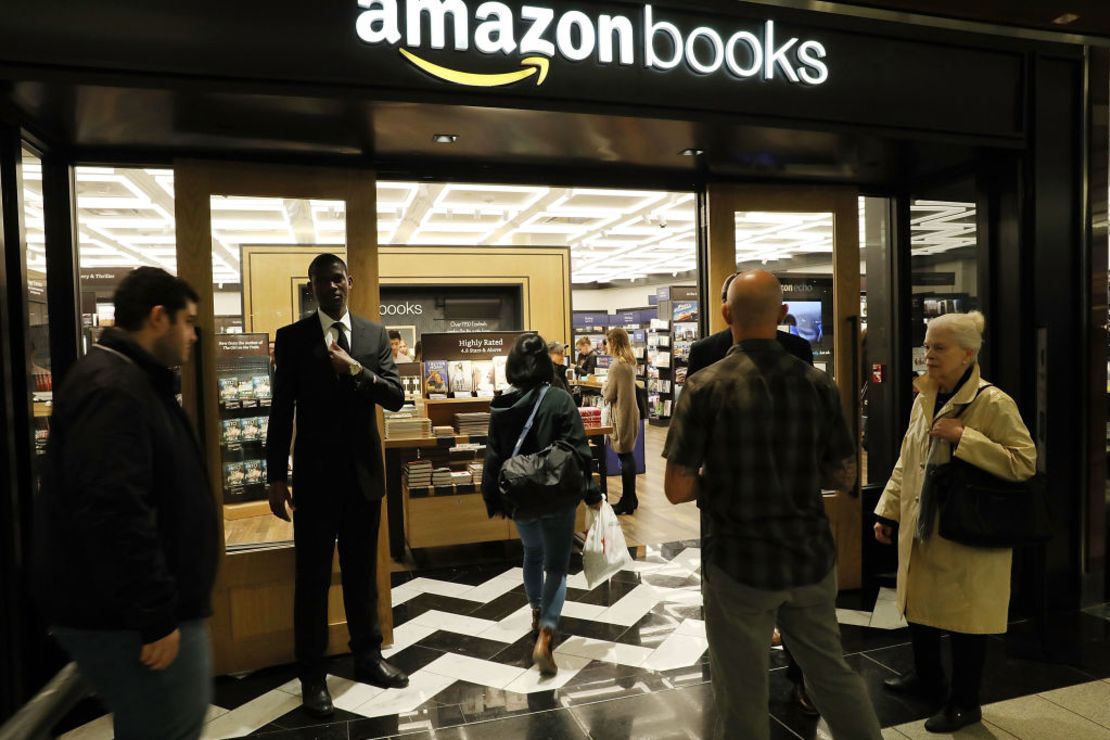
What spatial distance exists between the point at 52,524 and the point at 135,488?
20 centimetres

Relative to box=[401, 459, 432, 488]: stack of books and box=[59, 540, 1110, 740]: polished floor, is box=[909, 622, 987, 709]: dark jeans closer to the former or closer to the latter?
box=[59, 540, 1110, 740]: polished floor

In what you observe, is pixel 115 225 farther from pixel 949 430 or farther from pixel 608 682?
pixel 949 430

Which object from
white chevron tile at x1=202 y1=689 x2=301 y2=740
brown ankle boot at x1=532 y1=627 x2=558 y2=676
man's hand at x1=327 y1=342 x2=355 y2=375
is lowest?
white chevron tile at x1=202 y1=689 x2=301 y2=740

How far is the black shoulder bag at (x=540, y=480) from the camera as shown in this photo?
10.1ft

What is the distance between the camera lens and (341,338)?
314cm

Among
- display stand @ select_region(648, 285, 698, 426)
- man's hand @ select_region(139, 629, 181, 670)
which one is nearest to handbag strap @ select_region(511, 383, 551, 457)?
man's hand @ select_region(139, 629, 181, 670)

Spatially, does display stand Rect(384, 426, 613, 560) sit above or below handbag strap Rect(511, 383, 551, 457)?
below

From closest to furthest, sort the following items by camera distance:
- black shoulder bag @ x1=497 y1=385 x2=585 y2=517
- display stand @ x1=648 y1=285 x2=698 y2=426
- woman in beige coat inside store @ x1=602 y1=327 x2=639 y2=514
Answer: black shoulder bag @ x1=497 y1=385 x2=585 y2=517 → woman in beige coat inside store @ x1=602 y1=327 x2=639 y2=514 → display stand @ x1=648 y1=285 x2=698 y2=426

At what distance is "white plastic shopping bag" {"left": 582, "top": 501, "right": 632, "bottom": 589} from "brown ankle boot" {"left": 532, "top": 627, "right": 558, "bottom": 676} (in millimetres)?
334

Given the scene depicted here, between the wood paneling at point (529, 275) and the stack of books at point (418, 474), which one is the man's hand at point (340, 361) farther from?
the wood paneling at point (529, 275)

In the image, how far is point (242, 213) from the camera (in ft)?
10.9

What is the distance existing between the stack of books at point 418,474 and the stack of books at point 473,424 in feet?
1.57

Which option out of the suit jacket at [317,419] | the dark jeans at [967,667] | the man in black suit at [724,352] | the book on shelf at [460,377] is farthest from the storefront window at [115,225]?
the dark jeans at [967,667]

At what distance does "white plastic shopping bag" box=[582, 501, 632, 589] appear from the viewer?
3512mm
